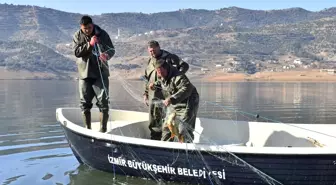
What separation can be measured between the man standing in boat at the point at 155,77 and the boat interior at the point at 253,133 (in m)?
0.62

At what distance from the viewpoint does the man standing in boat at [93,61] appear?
8664 millimetres

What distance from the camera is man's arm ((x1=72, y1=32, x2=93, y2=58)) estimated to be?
8594 mm

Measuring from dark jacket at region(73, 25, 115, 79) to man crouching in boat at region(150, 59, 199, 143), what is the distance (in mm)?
1218

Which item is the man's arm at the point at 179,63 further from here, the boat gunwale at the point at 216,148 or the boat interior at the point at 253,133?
the boat gunwale at the point at 216,148

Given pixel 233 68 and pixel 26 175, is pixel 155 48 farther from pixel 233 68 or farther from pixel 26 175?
pixel 233 68

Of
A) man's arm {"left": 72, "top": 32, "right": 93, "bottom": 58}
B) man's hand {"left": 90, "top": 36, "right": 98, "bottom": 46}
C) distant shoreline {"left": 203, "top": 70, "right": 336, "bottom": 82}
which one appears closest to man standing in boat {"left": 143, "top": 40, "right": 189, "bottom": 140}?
man's hand {"left": 90, "top": 36, "right": 98, "bottom": 46}

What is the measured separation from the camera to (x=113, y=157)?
8664mm

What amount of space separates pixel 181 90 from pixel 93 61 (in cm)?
201

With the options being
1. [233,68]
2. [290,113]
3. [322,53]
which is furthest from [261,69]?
[290,113]

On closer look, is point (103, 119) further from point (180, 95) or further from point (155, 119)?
point (180, 95)

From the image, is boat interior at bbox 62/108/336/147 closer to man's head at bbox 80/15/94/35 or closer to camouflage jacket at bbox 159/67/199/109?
camouflage jacket at bbox 159/67/199/109

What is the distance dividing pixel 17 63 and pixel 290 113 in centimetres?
13439

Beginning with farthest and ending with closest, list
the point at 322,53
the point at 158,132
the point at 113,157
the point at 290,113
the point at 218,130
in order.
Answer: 1. the point at 322,53
2. the point at 290,113
3. the point at 218,130
4. the point at 158,132
5. the point at 113,157

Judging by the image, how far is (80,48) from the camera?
8.71 metres
